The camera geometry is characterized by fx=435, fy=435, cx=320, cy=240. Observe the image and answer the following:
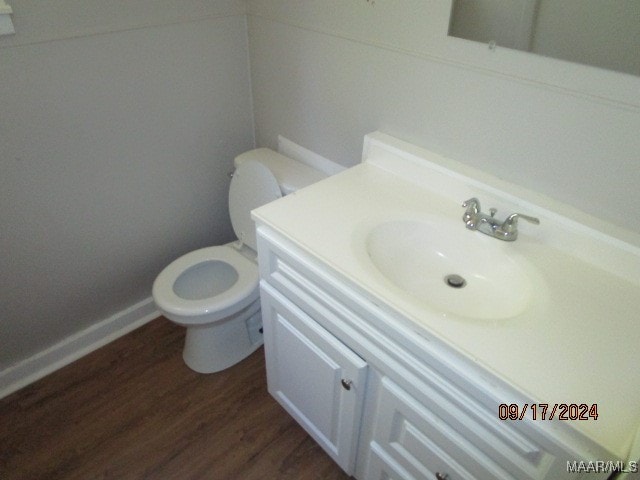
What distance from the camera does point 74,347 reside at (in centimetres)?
178

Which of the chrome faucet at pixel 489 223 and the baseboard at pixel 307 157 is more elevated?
the chrome faucet at pixel 489 223

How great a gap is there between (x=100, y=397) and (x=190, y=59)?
51.7 inches

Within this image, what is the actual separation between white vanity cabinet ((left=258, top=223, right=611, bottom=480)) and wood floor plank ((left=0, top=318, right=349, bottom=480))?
0.20m

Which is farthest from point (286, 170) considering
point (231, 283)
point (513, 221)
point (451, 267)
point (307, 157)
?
point (513, 221)

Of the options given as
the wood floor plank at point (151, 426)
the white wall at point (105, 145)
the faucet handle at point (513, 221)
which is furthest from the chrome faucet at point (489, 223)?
the white wall at point (105, 145)

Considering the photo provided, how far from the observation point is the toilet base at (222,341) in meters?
1.66

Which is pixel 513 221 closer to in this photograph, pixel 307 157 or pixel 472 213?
pixel 472 213

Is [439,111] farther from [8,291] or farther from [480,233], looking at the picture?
[8,291]

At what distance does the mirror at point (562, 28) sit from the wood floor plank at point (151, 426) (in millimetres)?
1361

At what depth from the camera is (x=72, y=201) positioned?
153cm

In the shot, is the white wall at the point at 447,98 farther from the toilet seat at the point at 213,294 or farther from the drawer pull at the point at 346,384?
the drawer pull at the point at 346,384

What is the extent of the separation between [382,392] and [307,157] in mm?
980
